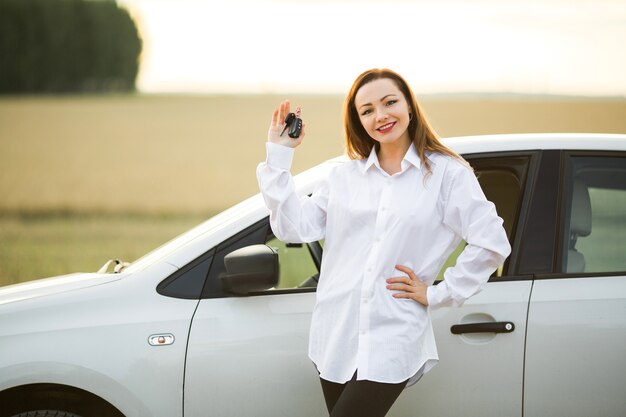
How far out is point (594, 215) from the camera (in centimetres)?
337

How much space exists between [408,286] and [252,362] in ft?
2.62

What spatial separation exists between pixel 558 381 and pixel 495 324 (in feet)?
1.08

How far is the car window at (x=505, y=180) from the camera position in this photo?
3.32 metres

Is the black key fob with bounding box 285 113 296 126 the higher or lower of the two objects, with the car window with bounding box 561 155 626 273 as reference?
higher

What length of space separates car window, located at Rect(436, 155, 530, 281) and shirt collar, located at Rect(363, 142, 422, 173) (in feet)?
2.20

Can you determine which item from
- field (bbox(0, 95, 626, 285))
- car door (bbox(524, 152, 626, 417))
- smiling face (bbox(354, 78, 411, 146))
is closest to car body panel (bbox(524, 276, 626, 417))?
car door (bbox(524, 152, 626, 417))

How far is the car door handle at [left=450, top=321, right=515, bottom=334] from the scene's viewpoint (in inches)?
119

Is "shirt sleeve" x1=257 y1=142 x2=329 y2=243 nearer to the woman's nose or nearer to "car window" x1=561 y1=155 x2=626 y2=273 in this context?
the woman's nose

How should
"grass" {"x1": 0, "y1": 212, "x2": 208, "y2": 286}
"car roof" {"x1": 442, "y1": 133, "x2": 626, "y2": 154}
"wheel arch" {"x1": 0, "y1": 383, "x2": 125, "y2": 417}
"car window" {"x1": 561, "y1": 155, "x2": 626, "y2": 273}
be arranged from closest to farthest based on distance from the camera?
"wheel arch" {"x1": 0, "y1": 383, "x2": 125, "y2": 417} → "car window" {"x1": 561, "y1": 155, "x2": 626, "y2": 273} → "car roof" {"x1": 442, "y1": 133, "x2": 626, "y2": 154} → "grass" {"x1": 0, "y1": 212, "x2": 208, "y2": 286}

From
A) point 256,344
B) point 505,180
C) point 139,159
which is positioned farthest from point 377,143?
point 139,159

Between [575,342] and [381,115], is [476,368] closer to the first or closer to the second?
[575,342]

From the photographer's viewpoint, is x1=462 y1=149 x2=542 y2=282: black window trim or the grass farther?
the grass

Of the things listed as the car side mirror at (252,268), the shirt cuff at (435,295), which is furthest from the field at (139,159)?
the shirt cuff at (435,295)

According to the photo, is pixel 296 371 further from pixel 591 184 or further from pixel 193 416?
pixel 591 184
